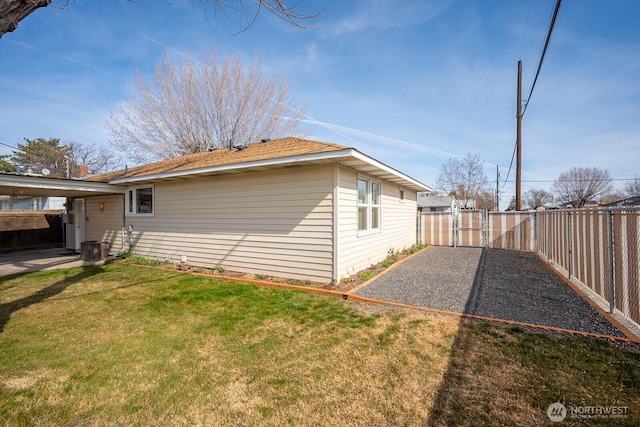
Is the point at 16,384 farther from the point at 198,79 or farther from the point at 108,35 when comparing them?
the point at 198,79

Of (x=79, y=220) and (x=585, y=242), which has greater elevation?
(x=79, y=220)

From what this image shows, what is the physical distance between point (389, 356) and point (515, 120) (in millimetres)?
14320

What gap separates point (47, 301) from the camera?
16.4ft

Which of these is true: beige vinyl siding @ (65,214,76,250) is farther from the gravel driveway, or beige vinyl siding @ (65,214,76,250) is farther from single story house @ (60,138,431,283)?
the gravel driveway

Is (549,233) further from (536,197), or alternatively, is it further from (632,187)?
(536,197)

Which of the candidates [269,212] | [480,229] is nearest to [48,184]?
[269,212]

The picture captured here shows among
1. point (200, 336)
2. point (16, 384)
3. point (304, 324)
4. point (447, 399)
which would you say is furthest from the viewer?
point (304, 324)

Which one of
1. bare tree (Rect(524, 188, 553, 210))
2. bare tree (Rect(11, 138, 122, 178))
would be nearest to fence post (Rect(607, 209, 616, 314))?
bare tree (Rect(11, 138, 122, 178))

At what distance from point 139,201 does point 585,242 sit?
37.3 feet

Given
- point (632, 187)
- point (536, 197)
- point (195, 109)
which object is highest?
point (195, 109)

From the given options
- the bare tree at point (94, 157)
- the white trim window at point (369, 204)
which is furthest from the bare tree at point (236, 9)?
the bare tree at point (94, 157)

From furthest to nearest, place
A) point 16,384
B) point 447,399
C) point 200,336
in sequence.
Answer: point 200,336 → point 16,384 → point 447,399

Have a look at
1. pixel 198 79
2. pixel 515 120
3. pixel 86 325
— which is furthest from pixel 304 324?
pixel 198 79

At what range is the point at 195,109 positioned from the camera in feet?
57.3
